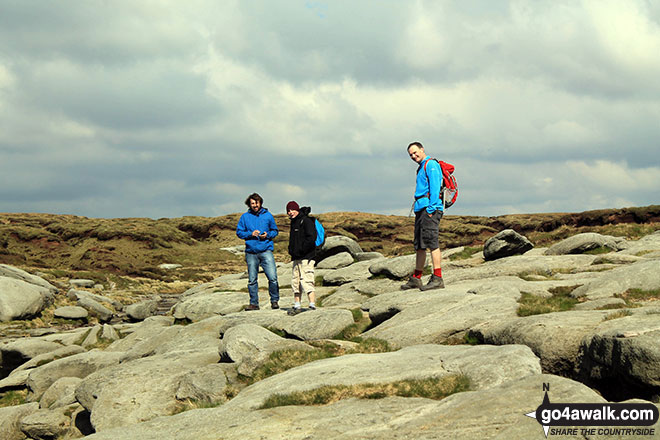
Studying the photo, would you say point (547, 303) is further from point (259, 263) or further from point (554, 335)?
point (259, 263)

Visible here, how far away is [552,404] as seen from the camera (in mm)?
6660

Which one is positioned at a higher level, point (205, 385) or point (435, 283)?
point (435, 283)

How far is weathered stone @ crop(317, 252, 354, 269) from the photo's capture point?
3256 cm

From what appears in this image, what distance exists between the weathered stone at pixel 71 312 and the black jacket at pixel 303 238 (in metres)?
24.6

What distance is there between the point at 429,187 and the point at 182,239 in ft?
302

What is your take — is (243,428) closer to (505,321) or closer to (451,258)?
(505,321)

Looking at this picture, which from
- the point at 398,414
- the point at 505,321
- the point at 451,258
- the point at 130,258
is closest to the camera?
the point at 398,414

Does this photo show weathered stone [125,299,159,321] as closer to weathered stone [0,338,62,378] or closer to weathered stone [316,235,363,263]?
weathered stone [0,338,62,378]

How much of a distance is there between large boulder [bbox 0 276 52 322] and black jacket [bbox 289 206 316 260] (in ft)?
81.1

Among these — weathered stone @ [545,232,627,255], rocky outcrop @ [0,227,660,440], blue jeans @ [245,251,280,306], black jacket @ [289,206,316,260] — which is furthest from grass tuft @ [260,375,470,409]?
weathered stone @ [545,232,627,255]

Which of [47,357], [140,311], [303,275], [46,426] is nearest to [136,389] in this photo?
[46,426]

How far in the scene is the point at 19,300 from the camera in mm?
33250

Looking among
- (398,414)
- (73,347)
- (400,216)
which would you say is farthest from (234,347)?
(400,216)

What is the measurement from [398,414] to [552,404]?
81.7 inches
